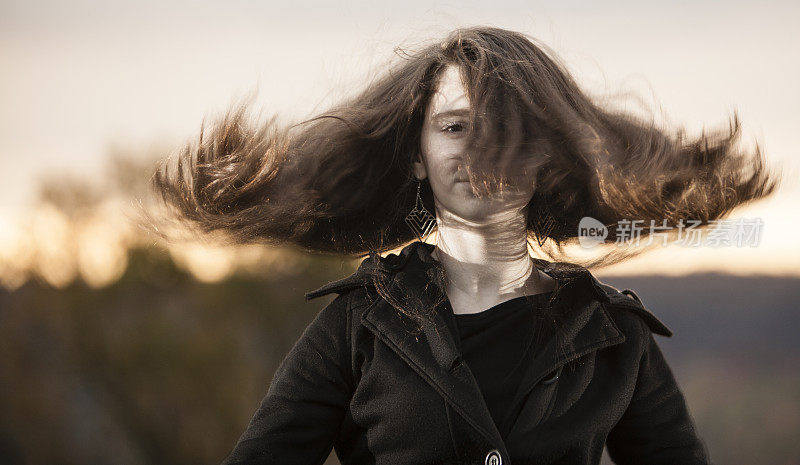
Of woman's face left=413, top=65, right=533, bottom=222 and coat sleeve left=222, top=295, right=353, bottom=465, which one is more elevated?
woman's face left=413, top=65, right=533, bottom=222

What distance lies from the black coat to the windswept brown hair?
11 centimetres

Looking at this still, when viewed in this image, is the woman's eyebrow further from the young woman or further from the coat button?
the coat button

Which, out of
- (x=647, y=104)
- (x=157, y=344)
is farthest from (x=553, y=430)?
(x=157, y=344)

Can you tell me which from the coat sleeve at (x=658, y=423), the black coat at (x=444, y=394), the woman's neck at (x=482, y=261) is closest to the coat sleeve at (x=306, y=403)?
the black coat at (x=444, y=394)

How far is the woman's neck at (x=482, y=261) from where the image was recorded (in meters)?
0.98

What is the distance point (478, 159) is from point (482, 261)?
0.56ft

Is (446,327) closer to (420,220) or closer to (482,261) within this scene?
(482,261)

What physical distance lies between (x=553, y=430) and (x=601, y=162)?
1.14 ft

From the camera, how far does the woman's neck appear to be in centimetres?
98

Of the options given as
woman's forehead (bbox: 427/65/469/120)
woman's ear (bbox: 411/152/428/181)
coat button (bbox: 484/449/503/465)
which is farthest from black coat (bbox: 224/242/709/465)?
woman's forehead (bbox: 427/65/469/120)

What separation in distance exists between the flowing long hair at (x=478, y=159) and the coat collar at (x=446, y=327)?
8cm

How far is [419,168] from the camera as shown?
100 centimetres

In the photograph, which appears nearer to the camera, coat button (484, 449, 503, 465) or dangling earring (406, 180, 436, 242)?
coat button (484, 449, 503, 465)

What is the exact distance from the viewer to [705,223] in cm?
99
